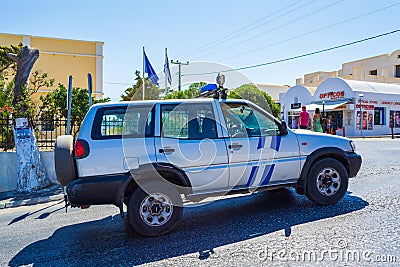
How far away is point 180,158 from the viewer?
4.91m

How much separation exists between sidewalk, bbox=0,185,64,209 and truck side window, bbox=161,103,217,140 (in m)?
4.13

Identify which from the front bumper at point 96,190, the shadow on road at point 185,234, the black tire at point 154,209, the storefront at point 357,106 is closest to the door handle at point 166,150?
the black tire at point 154,209

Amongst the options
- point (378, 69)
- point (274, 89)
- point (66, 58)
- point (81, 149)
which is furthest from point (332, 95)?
point (81, 149)

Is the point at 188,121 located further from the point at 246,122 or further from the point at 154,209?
the point at 154,209

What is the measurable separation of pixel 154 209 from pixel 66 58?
28138 millimetres

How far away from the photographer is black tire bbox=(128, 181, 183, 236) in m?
4.70

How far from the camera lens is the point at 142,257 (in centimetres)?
410

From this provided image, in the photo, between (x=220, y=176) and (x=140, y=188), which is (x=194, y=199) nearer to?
(x=220, y=176)

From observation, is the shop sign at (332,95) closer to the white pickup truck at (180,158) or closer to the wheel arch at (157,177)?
the white pickup truck at (180,158)

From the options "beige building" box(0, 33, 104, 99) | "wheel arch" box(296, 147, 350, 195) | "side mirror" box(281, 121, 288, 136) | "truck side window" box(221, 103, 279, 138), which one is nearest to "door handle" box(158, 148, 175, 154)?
"truck side window" box(221, 103, 279, 138)

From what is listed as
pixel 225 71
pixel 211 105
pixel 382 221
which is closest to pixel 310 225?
pixel 382 221

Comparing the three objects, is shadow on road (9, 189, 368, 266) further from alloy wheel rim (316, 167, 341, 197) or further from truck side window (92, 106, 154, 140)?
truck side window (92, 106, 154, 140)

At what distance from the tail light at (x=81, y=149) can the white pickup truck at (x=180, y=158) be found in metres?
0.01

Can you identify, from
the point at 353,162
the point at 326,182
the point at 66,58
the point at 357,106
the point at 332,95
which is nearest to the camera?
the point at 326,182
